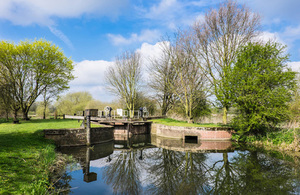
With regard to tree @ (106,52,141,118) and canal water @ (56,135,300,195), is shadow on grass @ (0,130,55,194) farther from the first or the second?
tree @ (106,52,141,118)

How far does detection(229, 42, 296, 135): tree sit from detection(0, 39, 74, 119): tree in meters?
22.1

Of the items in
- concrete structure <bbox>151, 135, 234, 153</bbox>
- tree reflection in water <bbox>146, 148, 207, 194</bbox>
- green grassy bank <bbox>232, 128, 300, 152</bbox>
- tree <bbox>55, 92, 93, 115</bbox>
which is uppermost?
tree <bbox>55, 92, 93, 115</bbox>

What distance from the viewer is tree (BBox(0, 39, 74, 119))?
20.5 meters

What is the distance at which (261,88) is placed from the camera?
14945 millimetres

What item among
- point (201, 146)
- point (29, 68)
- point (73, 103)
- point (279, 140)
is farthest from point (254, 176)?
point (73, 103)

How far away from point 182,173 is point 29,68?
22.4m

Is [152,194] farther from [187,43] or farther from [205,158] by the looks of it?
[187,43]

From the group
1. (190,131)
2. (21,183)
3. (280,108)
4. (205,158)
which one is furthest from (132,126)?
(21,183)

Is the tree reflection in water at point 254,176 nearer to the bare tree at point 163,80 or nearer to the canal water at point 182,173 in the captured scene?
the canal water at point 182,173

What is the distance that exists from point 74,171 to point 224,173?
7.36m

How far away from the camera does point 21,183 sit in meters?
5.52

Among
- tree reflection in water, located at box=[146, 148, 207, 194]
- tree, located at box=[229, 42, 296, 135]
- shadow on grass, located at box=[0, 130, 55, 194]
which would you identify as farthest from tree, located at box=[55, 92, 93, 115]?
tree, located at box=[229, 42, 296, 135]

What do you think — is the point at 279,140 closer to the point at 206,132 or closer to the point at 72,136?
the point at 206,132

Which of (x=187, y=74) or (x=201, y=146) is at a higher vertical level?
(x=187, y=74)
